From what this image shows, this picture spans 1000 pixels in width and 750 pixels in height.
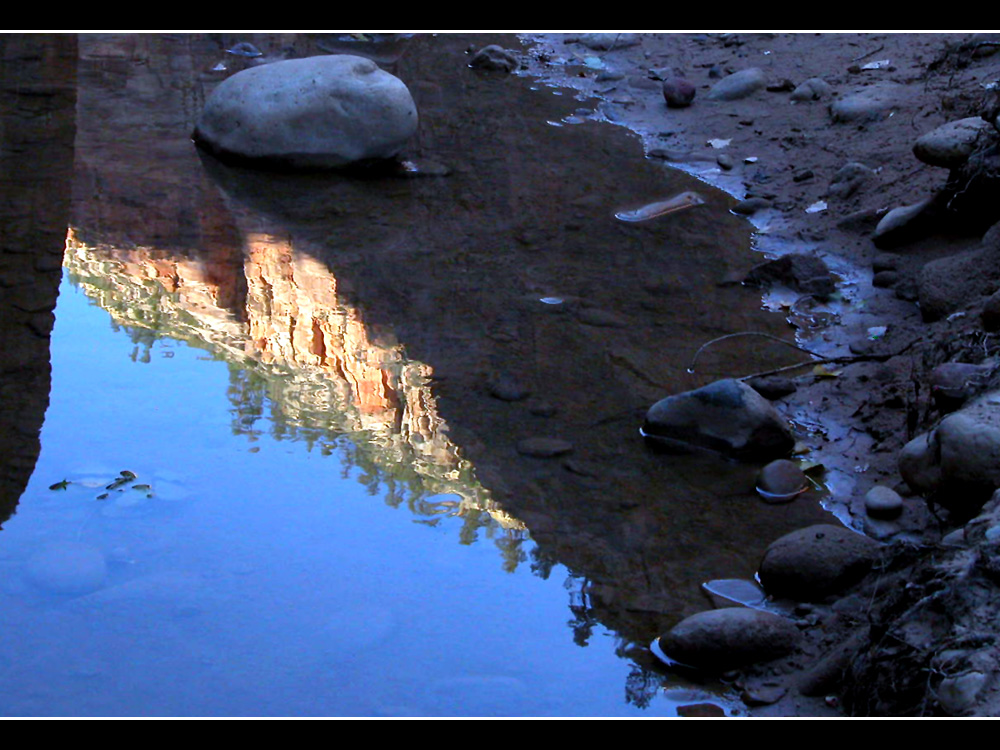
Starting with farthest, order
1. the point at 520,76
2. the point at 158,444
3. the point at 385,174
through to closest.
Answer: the point at 520,76 < the point at 385,174 < the point at 158,444

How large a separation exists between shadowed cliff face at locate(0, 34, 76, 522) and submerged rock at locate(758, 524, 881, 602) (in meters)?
2.48

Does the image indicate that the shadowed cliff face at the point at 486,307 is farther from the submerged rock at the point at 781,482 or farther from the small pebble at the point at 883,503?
the small pebble at the point at 883,503

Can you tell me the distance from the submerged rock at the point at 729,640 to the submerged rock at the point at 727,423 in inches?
45.9

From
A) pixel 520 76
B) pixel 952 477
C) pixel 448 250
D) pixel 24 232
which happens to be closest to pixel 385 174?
pixel 448 250

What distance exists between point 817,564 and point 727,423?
97cm

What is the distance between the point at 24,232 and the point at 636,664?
440 cm

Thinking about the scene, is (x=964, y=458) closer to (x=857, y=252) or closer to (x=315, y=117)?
(x=857, y=252)

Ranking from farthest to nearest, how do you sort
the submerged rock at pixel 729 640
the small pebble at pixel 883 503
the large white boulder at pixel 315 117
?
1. the large white boulder at pixel 315 117
2. the small pebble at pixel 883 503
3. the submerged rock at pixel 729 640

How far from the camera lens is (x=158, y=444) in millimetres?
4383

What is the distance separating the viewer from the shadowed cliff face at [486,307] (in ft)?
13.4

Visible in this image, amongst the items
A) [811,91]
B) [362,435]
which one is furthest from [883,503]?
[811,91]

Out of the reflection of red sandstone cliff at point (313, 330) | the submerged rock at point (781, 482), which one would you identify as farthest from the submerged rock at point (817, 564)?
the reflection of red sandstone cliff at point (313, 330)

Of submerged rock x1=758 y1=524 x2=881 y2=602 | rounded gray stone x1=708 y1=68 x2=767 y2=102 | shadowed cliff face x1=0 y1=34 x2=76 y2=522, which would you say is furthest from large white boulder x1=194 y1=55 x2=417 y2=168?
submerged rock x1=758 y1=524 x2=881 y2=602

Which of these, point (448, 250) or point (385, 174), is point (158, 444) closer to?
point (448, 250)
